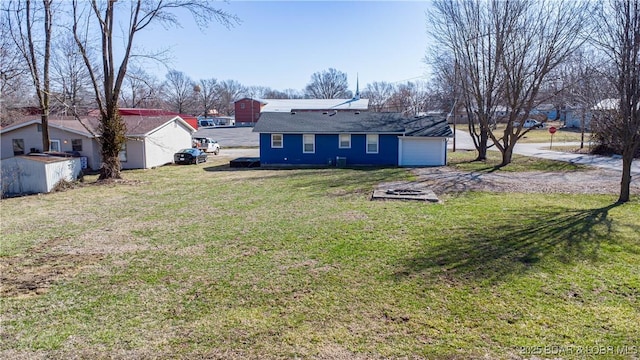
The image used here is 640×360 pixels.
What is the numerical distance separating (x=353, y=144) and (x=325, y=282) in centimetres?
1800

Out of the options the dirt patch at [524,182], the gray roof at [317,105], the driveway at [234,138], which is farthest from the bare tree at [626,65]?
the gray roof at [317,105]

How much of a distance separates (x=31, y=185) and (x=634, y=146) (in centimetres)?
2107

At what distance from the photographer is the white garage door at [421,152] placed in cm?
2311

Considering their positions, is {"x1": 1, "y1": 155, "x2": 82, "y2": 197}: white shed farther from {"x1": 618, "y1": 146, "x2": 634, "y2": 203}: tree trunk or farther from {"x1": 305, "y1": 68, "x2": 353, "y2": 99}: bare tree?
{"x1": 305, "y1": 68, "x2": 353, "y2": 99}: bare tree

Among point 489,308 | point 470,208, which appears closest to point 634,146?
point 470,208

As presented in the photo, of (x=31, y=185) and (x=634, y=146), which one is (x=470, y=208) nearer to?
(x=634, y=146)

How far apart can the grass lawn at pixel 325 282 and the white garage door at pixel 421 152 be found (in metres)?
11.8

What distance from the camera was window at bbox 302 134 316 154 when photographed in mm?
23781

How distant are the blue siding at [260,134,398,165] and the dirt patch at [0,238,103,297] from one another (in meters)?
16.3

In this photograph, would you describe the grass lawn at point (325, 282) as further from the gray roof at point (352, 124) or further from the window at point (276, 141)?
the window at point (276, 141)

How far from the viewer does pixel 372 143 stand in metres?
23.5

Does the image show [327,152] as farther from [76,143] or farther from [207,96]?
[207,96]

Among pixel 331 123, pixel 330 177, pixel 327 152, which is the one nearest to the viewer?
pixel 330 177

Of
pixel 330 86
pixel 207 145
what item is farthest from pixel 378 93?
pixel 207 145
